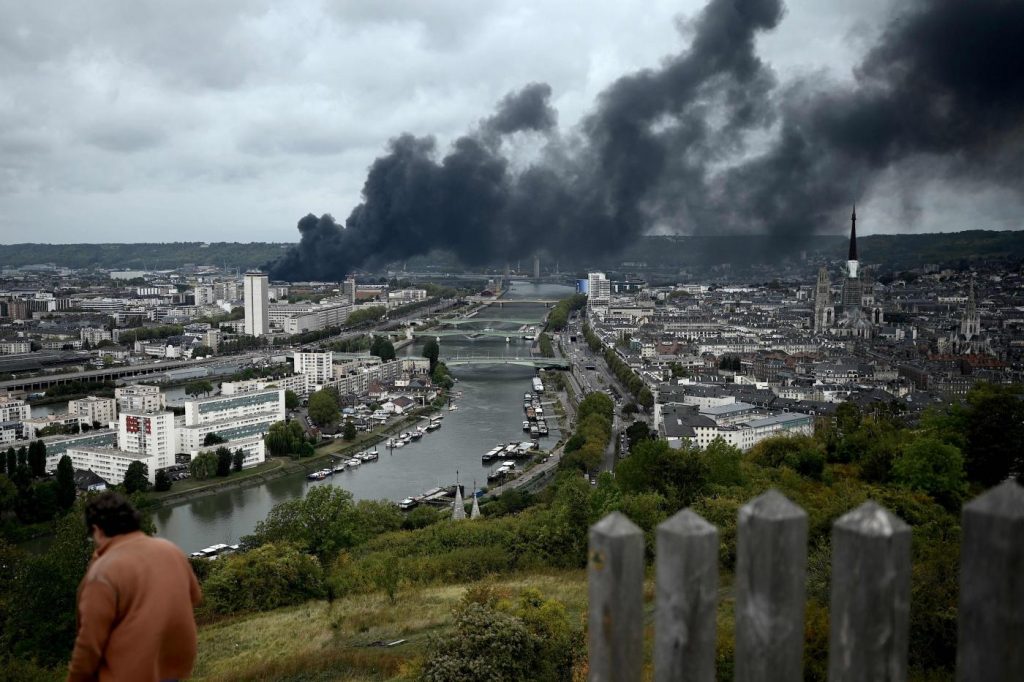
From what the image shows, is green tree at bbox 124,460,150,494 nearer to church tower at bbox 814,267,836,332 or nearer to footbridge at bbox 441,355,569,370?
footbridge at bbox 441,355,569,370

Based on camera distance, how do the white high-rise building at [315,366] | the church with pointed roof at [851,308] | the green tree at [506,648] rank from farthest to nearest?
the church with pointed roof at [851,308] < the white high-rise building at [315,366] < the green tree at [506,648]

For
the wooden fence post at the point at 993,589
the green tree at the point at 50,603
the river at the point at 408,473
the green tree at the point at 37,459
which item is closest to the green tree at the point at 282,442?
the river at the point at 408,473

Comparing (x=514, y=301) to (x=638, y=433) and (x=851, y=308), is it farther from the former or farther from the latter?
(x=638, y=433)

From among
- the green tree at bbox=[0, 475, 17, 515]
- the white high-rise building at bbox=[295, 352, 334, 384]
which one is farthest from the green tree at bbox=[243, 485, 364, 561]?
the white high-rise building at bbox=[295, 352, 334, 384]

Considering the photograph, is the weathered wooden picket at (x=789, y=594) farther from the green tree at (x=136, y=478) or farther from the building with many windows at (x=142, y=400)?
the building with many windows at (x=142, y=400)

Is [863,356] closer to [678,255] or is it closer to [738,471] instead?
[738,471]

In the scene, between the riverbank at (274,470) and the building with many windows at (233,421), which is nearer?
the riverbank at (274,470)

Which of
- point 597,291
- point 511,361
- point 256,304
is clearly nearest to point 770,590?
point 511,361
